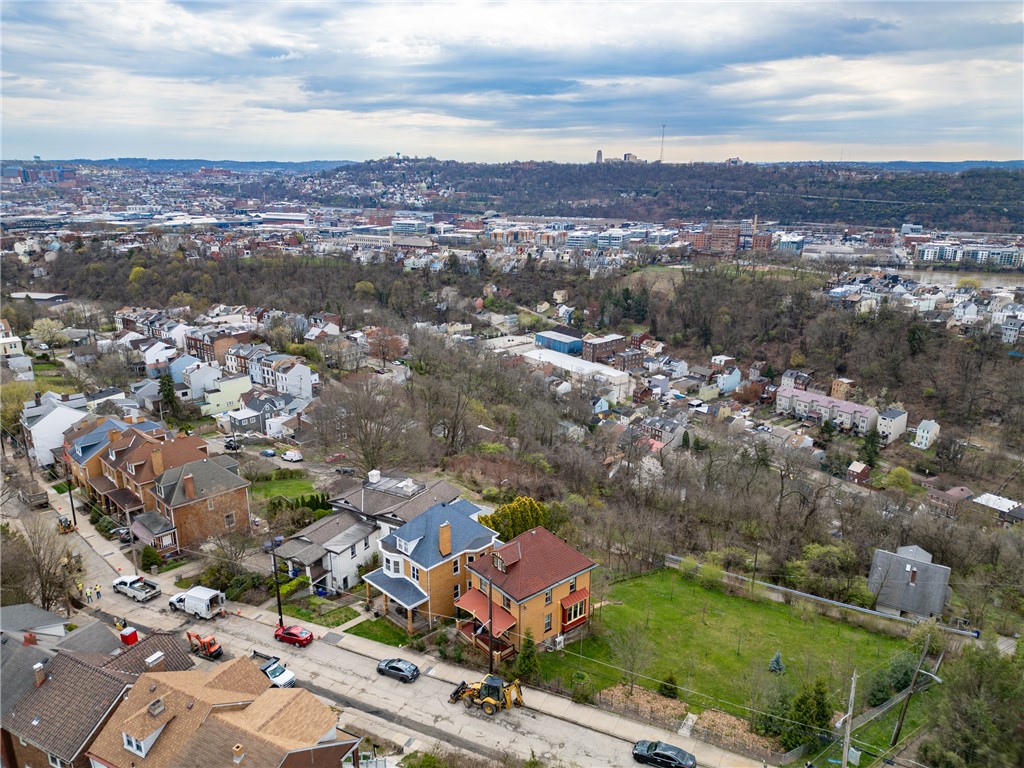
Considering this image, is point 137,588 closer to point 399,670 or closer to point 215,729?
Answer: point 399,670

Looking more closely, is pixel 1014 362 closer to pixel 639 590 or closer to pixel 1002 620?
pixel 1002 620

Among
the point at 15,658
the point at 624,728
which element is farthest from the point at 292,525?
the point at 624,728

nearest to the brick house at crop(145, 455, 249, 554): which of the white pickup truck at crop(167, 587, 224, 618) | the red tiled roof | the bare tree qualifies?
the white pickup truck at crop(167, 587, 224, 618)

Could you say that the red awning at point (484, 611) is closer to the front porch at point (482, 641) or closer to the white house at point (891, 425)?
the front porch at point (482, 641)

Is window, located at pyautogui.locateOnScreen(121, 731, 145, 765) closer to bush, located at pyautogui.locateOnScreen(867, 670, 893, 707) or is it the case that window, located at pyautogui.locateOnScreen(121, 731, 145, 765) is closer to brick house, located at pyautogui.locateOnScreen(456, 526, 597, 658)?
brick house, located at pyautogui.locateOnScreen(456, 526, 597, 658)

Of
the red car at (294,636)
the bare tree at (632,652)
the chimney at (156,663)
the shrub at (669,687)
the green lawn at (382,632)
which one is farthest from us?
the green lawn at (382,632)

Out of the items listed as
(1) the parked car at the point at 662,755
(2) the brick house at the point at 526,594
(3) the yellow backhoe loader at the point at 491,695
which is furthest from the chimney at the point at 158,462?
(1) the parked car at the point at 662,755
